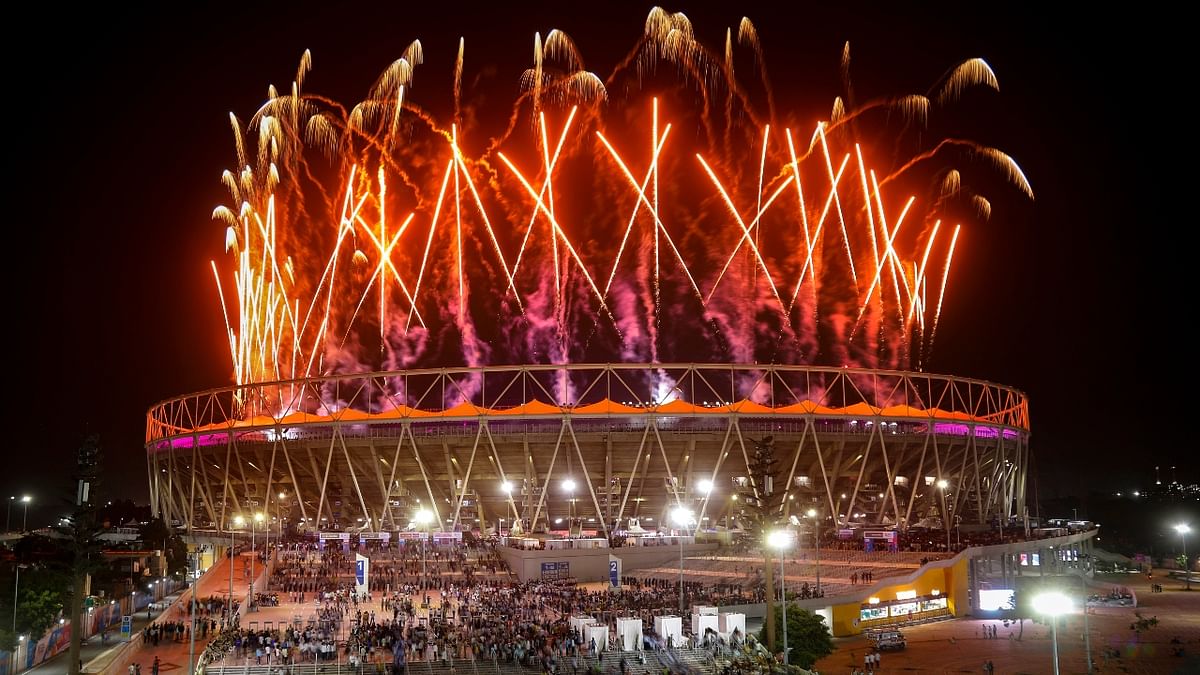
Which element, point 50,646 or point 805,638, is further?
point 50,646

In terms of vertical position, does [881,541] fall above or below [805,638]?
above

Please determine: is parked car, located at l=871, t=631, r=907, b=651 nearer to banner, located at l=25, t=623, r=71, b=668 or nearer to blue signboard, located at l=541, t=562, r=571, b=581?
blue signboard, located at l=541, t=562, r=571, b=581

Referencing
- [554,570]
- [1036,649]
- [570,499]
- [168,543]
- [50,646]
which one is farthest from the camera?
[168,543]

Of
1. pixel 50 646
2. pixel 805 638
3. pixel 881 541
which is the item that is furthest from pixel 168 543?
pixel 805 638

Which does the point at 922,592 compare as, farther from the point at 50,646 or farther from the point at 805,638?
the point at 50,646

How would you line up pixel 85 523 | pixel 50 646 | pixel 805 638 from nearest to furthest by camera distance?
1. pixel 805 638
2. pixel 85 523
3. pixel 50 646

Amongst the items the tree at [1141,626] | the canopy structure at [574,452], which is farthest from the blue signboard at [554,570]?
the tree at [1141,626]

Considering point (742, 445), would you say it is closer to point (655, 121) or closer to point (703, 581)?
point (703, 581)

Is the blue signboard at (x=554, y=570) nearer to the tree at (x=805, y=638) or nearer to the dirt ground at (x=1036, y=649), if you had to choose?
the dirt ground at (x=1036, y=649)
